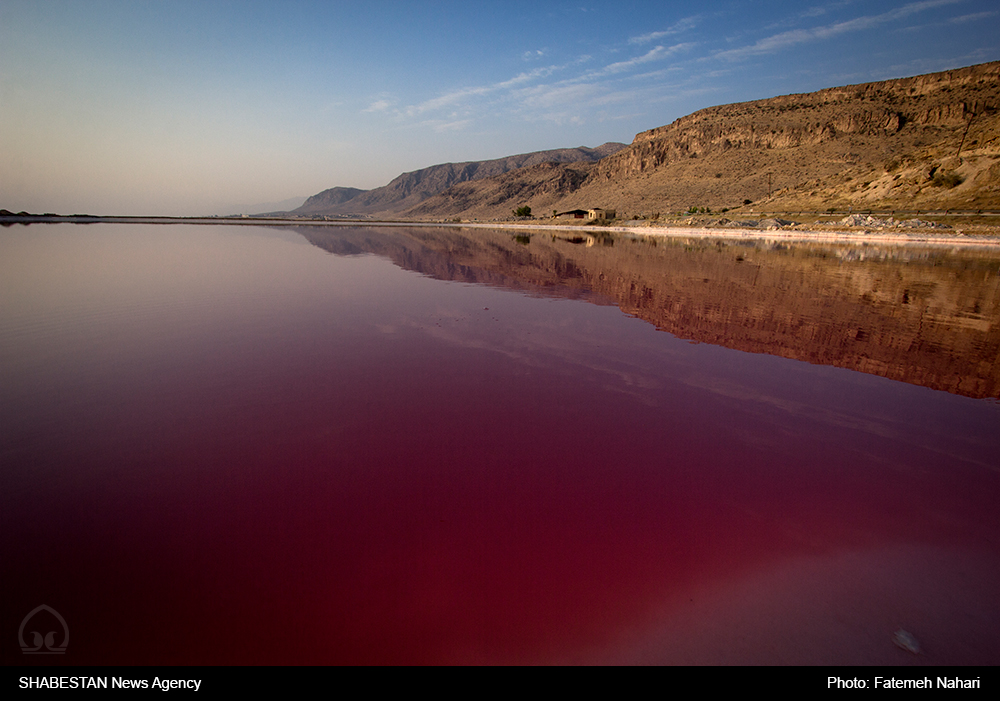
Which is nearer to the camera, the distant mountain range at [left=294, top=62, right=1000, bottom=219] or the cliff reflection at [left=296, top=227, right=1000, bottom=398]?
the cliff reflection at [left=296, top=227, right=1000, bottom=398]

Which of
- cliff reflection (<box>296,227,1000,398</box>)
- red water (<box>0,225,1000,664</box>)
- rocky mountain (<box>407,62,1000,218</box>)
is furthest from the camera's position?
rocky mountain (<box>407,62,1000,218</box>)

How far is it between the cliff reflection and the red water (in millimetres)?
1840

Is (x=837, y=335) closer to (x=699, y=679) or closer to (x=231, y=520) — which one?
(x=699, y=679)

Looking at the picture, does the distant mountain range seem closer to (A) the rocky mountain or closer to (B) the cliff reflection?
(A) the rocky mountain

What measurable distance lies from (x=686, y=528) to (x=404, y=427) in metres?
3.72

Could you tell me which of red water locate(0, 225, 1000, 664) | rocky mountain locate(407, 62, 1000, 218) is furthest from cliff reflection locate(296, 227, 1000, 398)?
rocky mountain locate(407, 62, 1000, 218)
